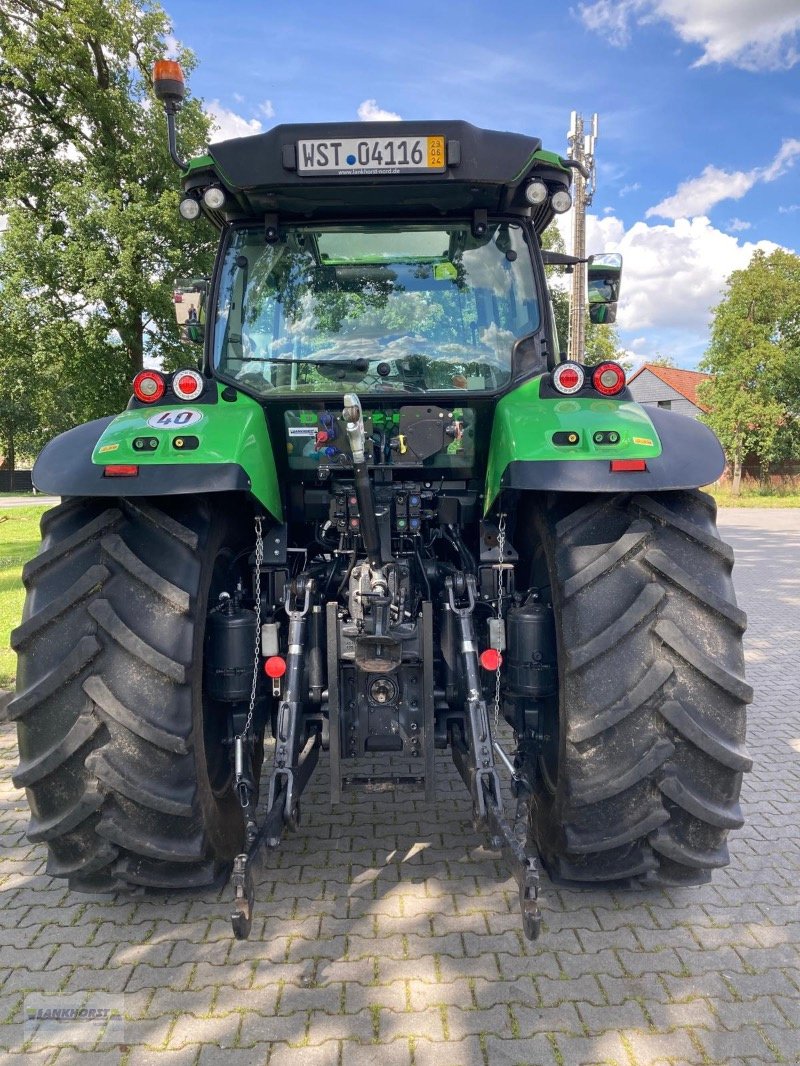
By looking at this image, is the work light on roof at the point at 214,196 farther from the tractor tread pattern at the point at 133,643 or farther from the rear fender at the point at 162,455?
the tractor tread pattern at the point at 133,643

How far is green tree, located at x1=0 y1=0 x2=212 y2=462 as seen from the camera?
15.0 m

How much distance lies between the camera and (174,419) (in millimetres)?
2744

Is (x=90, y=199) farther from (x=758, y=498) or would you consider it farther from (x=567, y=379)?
(x=758, y=498)

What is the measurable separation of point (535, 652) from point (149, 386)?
5.63 ft

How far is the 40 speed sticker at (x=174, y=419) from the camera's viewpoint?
2.69 m

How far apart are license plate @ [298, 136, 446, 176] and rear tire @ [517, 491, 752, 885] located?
1.37m

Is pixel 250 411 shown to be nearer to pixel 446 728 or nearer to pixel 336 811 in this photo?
pixel 446 728

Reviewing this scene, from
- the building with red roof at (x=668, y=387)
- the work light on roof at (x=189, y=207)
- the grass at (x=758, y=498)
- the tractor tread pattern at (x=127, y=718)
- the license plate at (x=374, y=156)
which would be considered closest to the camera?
the tractor tread pattern at (x=127, y=718)

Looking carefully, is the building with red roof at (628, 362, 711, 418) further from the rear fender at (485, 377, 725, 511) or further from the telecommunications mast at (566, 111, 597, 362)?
the rear fender at (485, 377, 725, 511)

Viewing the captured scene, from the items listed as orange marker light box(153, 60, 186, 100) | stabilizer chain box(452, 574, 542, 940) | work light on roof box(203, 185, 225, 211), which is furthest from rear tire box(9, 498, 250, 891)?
orange marker light box(153, 60, 186, 100)

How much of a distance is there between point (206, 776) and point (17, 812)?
1.72 metres

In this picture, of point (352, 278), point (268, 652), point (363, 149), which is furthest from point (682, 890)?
point (363, 149)

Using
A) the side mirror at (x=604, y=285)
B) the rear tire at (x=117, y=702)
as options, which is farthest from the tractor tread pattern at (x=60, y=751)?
the side mirror at (x=604, y=285)

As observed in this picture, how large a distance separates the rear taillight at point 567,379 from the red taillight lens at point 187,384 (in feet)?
4.36
